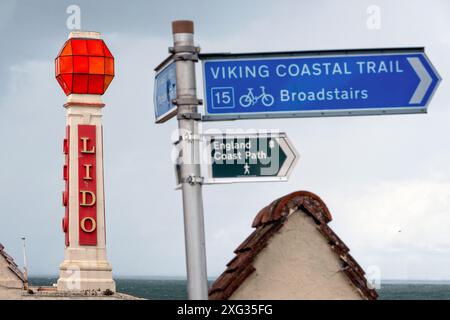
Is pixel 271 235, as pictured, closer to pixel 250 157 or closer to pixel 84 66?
pixel 250 157

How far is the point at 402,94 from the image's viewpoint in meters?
8.39

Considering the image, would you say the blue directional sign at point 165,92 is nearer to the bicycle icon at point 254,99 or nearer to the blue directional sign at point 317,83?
the blue directional sign at point 317,83

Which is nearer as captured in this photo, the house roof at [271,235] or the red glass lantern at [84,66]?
the house roof at [271,235]

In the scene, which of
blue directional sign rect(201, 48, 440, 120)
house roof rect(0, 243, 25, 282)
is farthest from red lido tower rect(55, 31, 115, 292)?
blue directional sign rect(201, 48, 440, 120)

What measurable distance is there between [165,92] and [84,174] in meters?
42.9

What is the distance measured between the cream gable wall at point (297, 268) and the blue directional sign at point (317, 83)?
1.45m

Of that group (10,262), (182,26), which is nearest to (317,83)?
(182,26)

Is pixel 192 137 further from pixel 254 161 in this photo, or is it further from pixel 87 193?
pixel 87 193

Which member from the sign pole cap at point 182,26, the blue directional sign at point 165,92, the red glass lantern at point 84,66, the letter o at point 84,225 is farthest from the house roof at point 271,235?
the red glass lantern at point 84,66

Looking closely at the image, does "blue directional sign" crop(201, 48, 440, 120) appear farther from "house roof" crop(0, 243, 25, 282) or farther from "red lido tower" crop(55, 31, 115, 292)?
"red lido tower" crop(55, 31, 115, 292)

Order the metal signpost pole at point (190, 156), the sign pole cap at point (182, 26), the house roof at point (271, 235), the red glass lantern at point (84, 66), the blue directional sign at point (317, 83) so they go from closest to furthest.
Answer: the metal signpost pole at point (190, 156) < the sign pole cap at point (182, 26) < the blue directional sign at point (317, 83) < the house roof at point (271, 235) < the red glass lantern at point (84, 66)

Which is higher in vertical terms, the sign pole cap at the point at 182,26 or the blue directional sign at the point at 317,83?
the sign pole cap at the point at 182,26

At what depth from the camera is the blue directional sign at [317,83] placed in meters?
8.20
